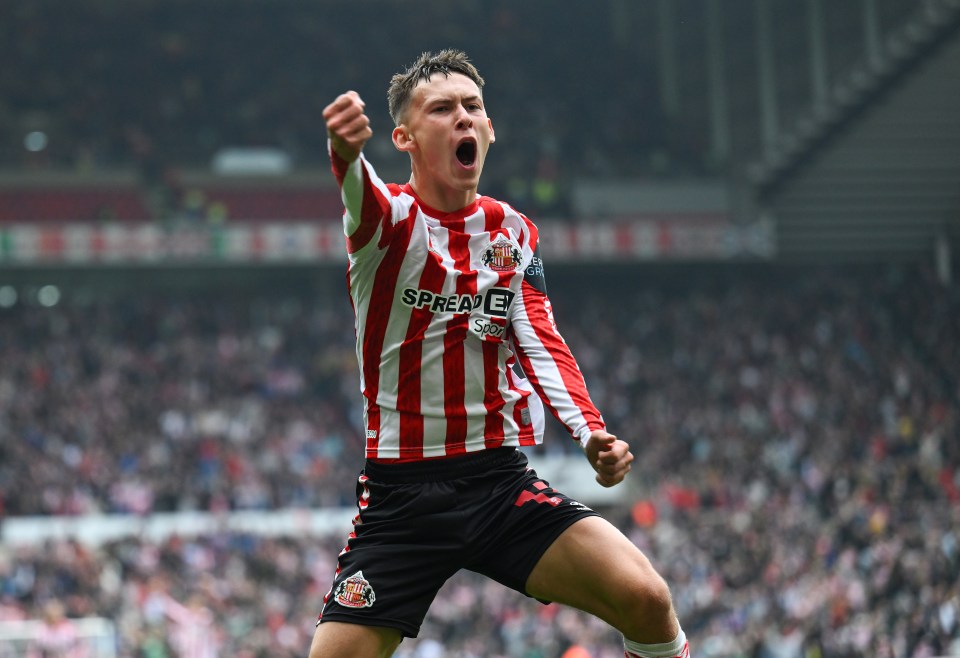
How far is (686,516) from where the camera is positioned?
21.6 metres

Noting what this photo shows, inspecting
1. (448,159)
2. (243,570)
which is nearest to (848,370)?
(243,570)

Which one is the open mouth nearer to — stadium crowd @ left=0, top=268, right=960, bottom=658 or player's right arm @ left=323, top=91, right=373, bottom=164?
player's right arm @ left=323, top=91, right=373, bottom=164

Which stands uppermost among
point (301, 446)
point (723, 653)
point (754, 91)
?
point (754, 91)

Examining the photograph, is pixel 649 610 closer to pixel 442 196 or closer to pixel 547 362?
pixel 547 362

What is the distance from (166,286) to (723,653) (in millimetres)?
16900

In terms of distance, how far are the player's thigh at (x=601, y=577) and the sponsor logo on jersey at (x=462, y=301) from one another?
732mm

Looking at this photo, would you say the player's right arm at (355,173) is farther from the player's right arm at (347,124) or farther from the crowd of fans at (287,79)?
the crowd of fans at (287,79)

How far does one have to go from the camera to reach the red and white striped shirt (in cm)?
426

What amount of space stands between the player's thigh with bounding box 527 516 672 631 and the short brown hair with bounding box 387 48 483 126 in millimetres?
1465

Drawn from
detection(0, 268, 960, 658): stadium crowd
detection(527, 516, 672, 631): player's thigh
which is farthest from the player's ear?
detection(0, 268, 960, 658): stadium crowd

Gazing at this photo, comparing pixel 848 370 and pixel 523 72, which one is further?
pixel 523 72

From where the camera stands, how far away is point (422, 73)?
4.41m

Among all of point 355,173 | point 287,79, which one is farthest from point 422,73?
point 287,79

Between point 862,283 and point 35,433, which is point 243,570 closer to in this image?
point 35,433
